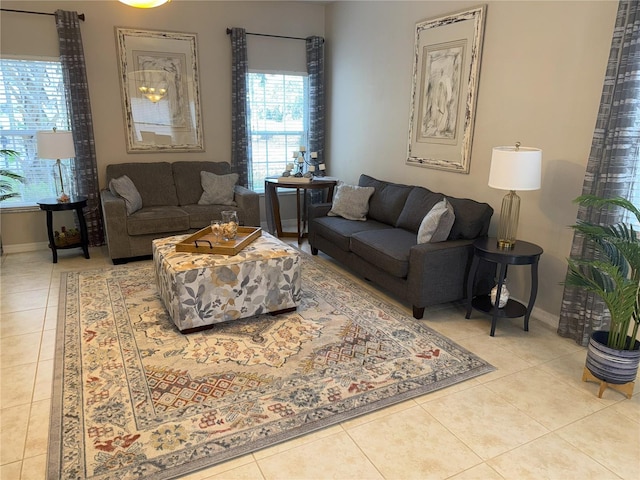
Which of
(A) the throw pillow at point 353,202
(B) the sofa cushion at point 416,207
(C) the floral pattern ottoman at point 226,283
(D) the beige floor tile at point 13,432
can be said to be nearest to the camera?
(D) the beige floor tile at point 13,432

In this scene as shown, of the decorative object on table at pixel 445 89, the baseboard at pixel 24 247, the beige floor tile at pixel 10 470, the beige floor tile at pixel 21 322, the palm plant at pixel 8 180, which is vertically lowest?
the beige floor tile at pixel 10 470

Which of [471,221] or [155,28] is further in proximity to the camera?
[155,28]

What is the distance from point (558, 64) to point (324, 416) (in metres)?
2.78

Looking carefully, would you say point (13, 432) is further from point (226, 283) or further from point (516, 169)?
point (516, 169)

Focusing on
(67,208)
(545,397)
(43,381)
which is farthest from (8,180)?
(545,397)

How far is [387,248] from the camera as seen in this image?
350 cm

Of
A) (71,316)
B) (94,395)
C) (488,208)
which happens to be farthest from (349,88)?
(94,395)

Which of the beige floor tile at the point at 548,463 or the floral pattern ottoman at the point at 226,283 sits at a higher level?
the floral pattern ottoman at the point at 226,283

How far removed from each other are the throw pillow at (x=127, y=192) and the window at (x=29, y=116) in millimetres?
672

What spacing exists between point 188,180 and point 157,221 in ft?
2.87

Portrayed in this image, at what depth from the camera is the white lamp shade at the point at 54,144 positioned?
164 inches

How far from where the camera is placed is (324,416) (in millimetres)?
2174

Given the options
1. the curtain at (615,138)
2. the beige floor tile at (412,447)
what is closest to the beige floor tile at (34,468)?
the beige floor tile at (412,447)

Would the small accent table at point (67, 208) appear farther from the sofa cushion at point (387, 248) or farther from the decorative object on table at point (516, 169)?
the decorative object on table at point (516, 169)
